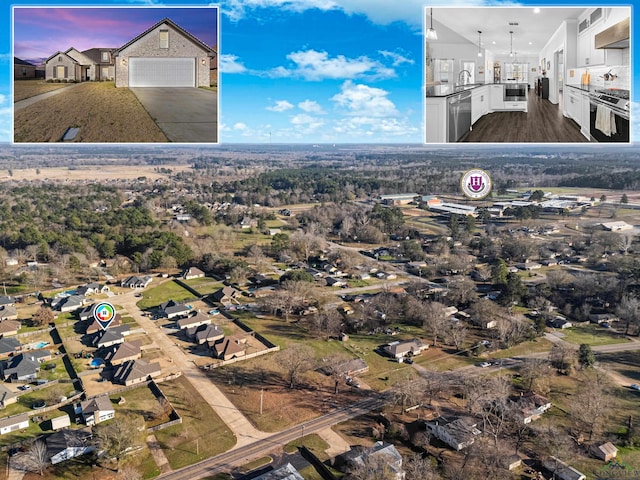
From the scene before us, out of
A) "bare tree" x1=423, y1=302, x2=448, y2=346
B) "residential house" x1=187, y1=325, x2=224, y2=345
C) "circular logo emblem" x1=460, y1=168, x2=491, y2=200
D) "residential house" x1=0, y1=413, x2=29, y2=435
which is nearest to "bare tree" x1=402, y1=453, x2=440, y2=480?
"bare tree" x1=423, y1=302, x2=448, y2=346

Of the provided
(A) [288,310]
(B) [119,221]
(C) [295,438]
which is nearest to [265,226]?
(B) [119,221]

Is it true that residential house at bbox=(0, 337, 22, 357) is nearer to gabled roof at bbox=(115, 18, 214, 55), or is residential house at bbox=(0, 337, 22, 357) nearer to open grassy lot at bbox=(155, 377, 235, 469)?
open grassy lot at bbox=(155, 377, 235, 469)

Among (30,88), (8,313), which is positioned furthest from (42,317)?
(30,88)

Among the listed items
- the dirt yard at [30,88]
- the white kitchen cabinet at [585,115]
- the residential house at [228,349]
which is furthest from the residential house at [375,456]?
the dirt yard at [30,88]

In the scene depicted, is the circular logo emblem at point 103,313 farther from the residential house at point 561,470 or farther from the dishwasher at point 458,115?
the residential house at point 561,470

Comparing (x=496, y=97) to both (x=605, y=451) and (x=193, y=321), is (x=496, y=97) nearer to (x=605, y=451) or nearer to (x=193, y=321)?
(x=605, y=451)

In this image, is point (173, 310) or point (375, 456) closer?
point (375, 456)
